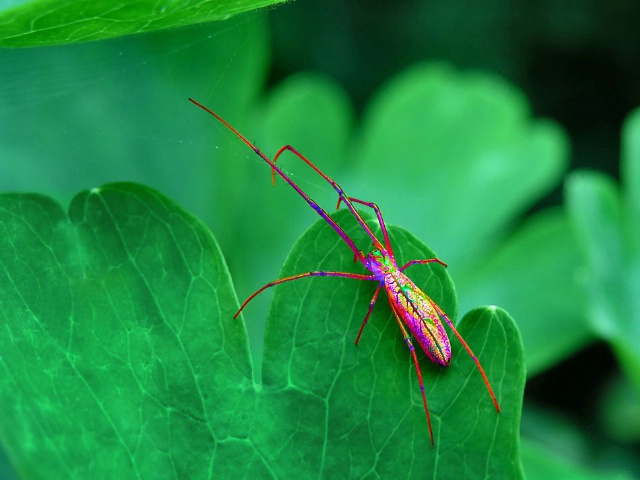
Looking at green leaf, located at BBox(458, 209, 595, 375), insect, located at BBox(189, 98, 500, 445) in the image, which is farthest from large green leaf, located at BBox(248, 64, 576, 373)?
insect, located at BBox(189, 98, 500, 445)

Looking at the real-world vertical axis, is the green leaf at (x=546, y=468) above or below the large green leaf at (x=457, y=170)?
below

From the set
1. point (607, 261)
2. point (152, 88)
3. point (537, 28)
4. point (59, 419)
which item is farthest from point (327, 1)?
point (59, 419)

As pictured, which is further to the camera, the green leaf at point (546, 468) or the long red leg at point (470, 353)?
the green leaf at point (546, 468)

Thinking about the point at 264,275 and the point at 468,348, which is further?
the point at 264,275

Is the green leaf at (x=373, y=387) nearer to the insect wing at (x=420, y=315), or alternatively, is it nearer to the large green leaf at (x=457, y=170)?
the insect wing at (x=420, y=315)

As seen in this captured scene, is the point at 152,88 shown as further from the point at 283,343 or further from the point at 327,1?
the point at 283,343

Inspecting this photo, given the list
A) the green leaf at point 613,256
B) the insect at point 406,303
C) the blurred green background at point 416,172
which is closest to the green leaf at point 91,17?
the insect at point 406,303
